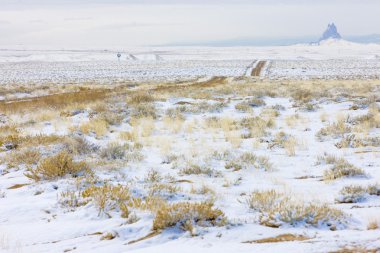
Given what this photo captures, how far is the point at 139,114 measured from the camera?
509 inches

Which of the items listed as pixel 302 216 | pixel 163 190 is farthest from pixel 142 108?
pixel 302 216

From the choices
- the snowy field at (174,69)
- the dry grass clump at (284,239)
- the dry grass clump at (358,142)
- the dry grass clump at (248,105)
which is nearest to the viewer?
the dry grass clump at (284,239)

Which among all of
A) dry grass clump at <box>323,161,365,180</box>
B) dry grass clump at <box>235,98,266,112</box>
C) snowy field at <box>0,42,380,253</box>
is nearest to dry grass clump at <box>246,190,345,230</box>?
snowy field at <box>0,42,380,253</box>

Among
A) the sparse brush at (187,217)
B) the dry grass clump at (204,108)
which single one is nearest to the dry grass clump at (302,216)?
the sparse brush at (187,217)

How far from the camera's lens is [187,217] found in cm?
393

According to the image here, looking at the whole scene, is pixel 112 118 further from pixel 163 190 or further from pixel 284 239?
pixel 284 239

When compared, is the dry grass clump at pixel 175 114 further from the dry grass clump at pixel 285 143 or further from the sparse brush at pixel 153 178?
the sparse brush at pixel 153 178

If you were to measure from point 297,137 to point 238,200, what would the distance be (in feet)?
16.8

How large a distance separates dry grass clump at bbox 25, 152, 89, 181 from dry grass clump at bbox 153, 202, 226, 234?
2.61m

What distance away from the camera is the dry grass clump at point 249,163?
6.63 metres

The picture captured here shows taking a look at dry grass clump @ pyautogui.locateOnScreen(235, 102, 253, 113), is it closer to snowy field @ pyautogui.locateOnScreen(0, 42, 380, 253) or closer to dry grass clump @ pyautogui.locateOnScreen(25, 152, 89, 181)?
snowy field @ pyautogui.locateOnScreen(0, 42, 380, 253)

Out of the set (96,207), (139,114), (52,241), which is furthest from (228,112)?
(52,241)

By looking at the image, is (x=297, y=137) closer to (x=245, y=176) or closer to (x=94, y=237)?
(x=245, y=176)

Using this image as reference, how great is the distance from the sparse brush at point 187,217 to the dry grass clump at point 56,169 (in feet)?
8.67
